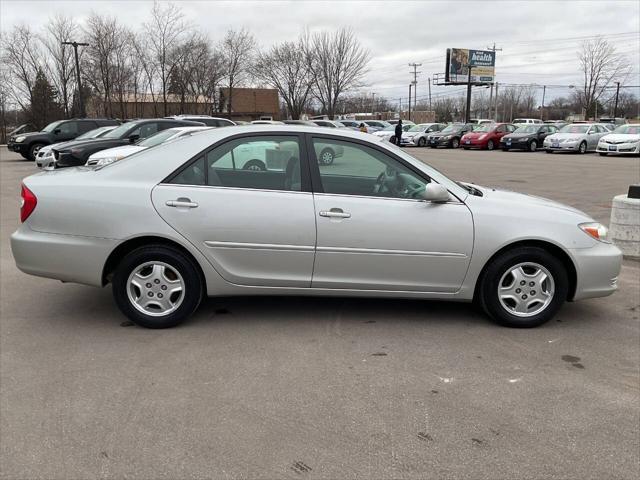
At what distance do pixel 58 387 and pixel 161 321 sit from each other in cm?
100

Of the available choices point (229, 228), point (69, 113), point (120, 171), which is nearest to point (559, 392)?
point (229, 228)

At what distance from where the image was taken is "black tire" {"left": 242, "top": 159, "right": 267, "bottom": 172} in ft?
13.7

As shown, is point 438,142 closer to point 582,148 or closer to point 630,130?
point 582,148

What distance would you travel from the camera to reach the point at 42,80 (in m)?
43.9

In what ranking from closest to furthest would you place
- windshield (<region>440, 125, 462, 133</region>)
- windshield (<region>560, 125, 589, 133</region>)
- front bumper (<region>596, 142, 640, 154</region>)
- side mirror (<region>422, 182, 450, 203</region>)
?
side mirror (<region>422, 182, 450, 203</region>)
front bumper (<region>596, 142, 640, 154</region>)
windshield (<region>560, 125, 589, 133</region>)
windshield (<region>440, 125, 462, 133</region>)

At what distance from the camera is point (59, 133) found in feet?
72.6

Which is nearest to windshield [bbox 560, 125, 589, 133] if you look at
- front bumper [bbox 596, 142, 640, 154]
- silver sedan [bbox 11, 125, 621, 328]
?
front bumper [bbox 596, 142, 640, 154]

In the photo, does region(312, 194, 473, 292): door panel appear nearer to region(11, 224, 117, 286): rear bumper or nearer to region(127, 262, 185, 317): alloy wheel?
region(127, 262, 185, 317): alloy wheel

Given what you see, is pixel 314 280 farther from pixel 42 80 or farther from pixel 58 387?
pixel 42 80

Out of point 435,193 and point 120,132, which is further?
point 120,132

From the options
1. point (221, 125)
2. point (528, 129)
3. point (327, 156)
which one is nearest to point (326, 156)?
point (327, 156)

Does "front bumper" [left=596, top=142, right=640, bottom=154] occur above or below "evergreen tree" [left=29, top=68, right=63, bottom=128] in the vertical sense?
below

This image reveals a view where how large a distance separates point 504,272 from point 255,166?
2093mm

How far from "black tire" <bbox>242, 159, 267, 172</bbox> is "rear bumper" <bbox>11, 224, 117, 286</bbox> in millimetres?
1132
